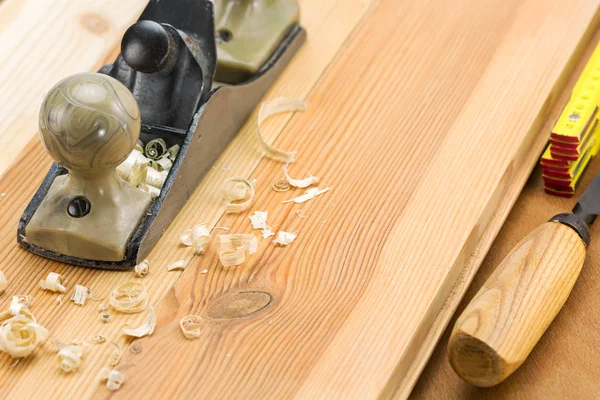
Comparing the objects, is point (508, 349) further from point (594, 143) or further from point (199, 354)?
point (594, 143)

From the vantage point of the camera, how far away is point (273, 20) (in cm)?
205

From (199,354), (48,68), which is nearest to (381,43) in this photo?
(48,68)

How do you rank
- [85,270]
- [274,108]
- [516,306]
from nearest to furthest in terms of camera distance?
[516,306] → [85,270] → [274,108]

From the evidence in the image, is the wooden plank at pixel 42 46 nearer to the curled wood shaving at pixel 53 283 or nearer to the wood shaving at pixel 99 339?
the curled wood shaving at pixel 53 283

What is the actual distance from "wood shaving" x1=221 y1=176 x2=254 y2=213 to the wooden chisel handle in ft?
1.61

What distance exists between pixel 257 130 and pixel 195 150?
20 centimetres

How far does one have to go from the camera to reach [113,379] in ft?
4.80

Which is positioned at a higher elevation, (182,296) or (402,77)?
(402,77)

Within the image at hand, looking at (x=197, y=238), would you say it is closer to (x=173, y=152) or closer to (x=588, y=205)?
(x=173, y=152)

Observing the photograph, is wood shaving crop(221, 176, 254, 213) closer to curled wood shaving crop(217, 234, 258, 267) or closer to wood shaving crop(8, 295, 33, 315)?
curled wood shaving crop(217, 234, 258, 267)

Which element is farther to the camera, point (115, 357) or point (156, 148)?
point (156, 148)

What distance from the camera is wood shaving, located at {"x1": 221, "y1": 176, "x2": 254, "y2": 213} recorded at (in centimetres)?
177

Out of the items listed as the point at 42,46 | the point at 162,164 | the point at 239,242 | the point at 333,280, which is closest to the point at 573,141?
the point at 333,280

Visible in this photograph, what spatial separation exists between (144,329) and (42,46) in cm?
83
